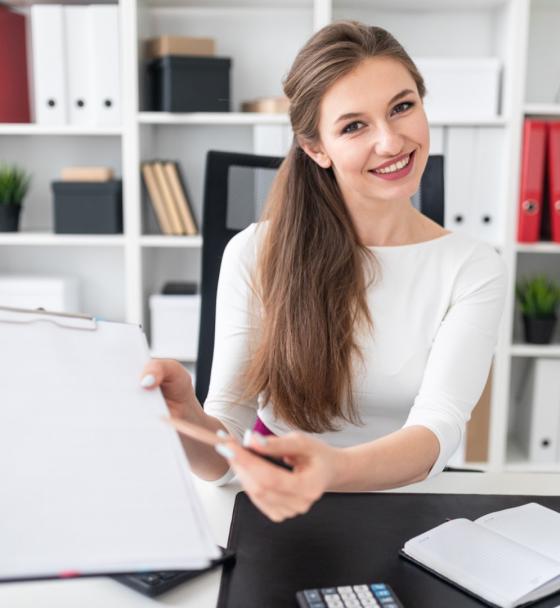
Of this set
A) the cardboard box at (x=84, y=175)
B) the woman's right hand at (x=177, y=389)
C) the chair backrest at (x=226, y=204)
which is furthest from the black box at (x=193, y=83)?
the woman's right hand at (x=177, y=389)

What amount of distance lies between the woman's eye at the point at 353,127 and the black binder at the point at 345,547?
0.59 m

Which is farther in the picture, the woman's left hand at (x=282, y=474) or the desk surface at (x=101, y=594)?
the desk surface at (x=101, y=594)

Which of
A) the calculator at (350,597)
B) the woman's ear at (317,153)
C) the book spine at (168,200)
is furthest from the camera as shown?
the book spine at (168,200)

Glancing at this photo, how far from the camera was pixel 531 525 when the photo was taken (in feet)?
3.00

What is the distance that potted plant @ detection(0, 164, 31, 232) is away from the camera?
98.7 inches

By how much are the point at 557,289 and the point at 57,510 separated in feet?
7.28

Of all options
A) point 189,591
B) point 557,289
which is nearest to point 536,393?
point 557,289

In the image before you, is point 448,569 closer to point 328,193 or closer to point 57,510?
point 57,510

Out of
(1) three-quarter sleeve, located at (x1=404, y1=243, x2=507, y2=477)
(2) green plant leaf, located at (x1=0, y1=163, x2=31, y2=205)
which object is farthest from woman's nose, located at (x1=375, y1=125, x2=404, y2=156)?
(2) green plant leaf, located at (x1=0, y1=163, x2=31, y2=205)

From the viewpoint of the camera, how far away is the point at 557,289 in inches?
99.2

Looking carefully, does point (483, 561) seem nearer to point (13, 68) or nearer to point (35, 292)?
point (35, 292)

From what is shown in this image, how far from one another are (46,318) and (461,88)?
1.94 meters

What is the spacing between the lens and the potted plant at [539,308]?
8.15ft

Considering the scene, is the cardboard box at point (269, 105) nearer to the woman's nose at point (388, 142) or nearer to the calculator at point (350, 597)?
the woman's nose at point (388, 142)
